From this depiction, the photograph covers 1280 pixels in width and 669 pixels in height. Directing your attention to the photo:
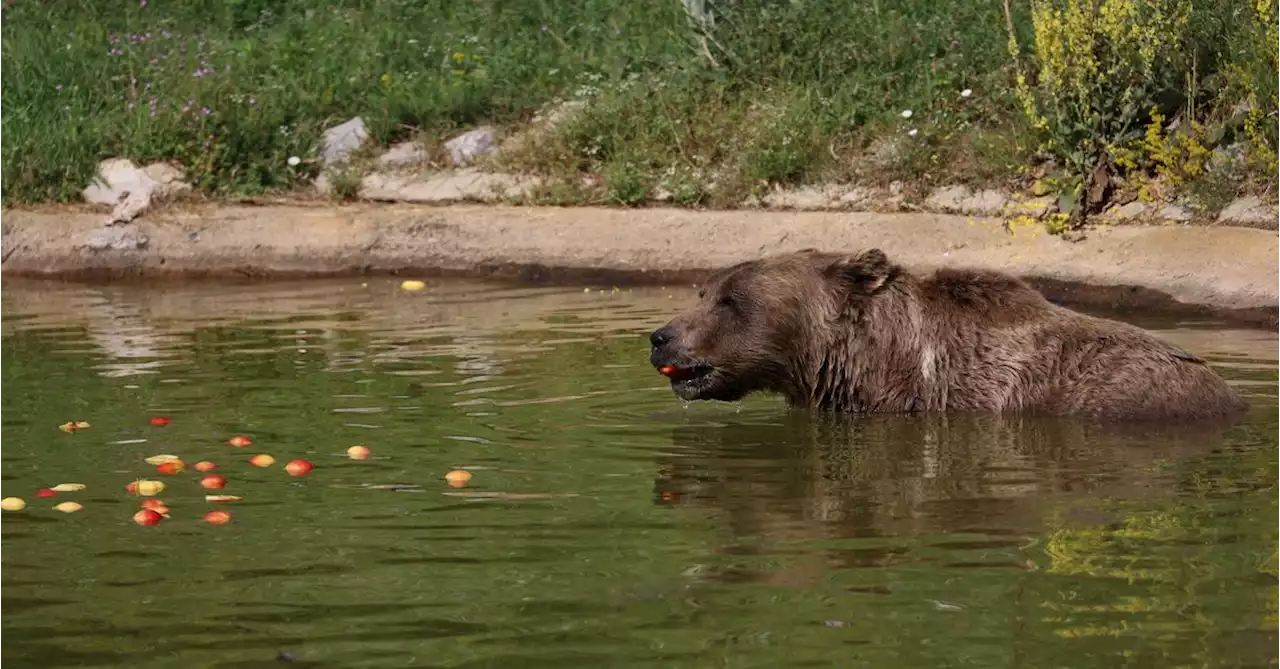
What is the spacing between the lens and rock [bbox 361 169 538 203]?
53.4 ft

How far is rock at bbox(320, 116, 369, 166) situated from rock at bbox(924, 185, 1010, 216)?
5.14 meters

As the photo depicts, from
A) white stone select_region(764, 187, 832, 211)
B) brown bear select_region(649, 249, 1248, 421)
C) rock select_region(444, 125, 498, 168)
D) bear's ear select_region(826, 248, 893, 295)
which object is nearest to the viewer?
brown bear select_region(649, 249, 1248, 421)

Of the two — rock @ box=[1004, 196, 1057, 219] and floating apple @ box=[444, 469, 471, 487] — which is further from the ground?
rock @ box=[1004, 196, 1057, 219]

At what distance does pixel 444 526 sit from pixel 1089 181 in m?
8.68

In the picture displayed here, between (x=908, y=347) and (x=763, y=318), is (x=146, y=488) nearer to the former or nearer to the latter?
(x=763, y=318)

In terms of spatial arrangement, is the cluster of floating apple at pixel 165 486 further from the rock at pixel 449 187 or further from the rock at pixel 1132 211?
the rock at pixel 449 187

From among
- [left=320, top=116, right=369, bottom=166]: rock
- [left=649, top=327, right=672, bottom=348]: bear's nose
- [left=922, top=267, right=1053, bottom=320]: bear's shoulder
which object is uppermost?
[left=320, top=116, right=369, bottom=166]: rock

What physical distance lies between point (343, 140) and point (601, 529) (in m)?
11.3

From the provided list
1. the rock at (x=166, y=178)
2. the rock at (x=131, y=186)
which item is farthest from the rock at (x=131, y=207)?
the rock at (x=166, y=178)

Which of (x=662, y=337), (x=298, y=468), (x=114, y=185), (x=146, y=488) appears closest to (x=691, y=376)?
(x=662, y=337)

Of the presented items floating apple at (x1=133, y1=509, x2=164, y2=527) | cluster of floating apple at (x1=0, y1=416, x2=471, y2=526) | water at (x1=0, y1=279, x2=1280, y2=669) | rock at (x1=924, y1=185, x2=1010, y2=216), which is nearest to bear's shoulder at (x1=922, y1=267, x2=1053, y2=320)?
water at (x1=0, y1=279, x2=1280, y2=669)

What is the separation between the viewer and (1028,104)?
14.5m

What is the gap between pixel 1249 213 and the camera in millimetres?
13305

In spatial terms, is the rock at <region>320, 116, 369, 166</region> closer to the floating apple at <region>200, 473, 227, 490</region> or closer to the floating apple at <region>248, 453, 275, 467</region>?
the floating apple at <region>248, 453, 275, 467</region>
